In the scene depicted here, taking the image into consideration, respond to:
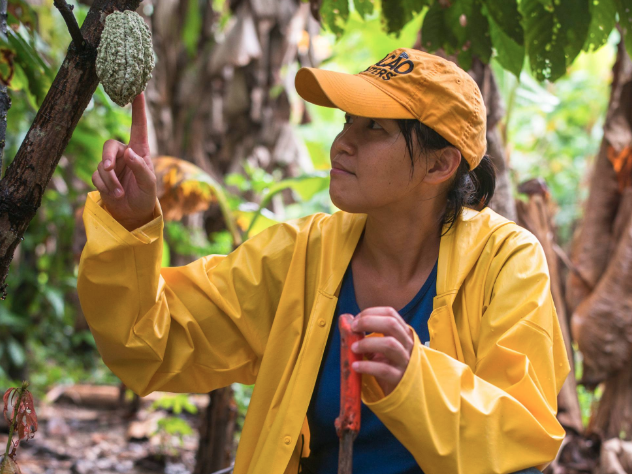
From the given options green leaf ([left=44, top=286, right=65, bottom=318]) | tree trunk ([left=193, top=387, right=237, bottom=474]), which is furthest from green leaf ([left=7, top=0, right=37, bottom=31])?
green leaf ([left=44, top=286, right=65, bottom=318])

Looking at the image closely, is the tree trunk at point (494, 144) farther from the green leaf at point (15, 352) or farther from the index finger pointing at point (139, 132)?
the green leaf at point (15, 352)

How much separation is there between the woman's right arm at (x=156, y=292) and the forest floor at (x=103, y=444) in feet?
5.46

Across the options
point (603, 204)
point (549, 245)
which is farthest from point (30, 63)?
point (603, 204)

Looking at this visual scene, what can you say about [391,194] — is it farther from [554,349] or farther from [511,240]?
[554,349]

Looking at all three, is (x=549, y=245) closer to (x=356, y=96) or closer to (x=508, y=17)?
(x=508, y=17)

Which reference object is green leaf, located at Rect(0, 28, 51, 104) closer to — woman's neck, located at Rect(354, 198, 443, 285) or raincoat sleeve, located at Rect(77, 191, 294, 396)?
raincoat sleeve, located at Rect(77, 191, 294, 396)

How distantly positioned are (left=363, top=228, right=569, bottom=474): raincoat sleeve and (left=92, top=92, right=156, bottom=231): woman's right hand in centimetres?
63

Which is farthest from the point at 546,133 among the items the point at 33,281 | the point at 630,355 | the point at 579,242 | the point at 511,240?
the point at 511,240

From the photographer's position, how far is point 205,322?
1.63 m

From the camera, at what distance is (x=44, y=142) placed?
1.20 metres

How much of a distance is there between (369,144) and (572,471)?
2.07 meters

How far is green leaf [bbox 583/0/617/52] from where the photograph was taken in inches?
65.9

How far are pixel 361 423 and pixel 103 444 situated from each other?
98.4 inches

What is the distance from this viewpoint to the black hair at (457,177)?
58.9 inches
